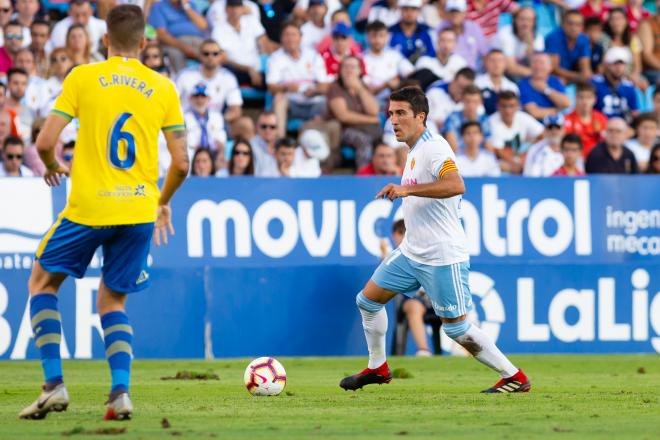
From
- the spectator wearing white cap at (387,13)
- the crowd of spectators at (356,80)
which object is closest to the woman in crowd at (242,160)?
the crowd of spectators at (356,80)

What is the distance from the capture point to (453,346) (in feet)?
49.3

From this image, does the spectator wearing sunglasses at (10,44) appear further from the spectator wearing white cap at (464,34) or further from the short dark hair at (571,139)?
the short dark hair at (571,139)

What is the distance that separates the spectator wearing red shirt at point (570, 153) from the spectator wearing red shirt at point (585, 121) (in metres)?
1.45

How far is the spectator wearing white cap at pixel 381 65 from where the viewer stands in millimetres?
18469

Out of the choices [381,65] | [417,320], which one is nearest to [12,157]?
[417,320]

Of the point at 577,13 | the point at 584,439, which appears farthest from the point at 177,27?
the point at 584,439

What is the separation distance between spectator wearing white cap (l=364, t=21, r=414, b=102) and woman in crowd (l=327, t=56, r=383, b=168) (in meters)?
0.59

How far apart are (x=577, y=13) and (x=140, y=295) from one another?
30.1ft

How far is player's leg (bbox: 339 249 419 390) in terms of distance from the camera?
9.66m

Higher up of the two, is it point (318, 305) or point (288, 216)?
point (288, 216)

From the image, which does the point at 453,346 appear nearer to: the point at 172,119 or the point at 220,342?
the point at 220,342

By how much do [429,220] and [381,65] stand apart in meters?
9.35

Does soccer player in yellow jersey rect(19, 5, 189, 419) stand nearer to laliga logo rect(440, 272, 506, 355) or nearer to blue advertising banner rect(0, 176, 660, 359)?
blue advertising banner rect(0, 176, 660, 359)

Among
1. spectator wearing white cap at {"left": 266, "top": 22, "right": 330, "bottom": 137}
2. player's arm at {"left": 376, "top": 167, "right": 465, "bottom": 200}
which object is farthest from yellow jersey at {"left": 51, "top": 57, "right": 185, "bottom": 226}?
spectator wearing white cap at {"left": 266, "top": 22, "right": 330, "bottom": 137}
